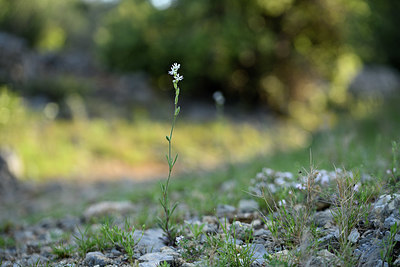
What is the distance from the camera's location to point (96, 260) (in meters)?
1.91

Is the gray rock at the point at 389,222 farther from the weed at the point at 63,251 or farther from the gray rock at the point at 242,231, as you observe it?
the weed at the point at 63,251

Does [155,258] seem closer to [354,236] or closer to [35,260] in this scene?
[35,260]

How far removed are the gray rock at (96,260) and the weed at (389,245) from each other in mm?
1347

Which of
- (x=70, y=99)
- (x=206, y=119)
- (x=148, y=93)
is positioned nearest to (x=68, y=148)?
(x=70, y=99)

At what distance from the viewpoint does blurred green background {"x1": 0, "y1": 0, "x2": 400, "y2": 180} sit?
8.60m

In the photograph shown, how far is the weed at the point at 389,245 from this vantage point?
5.32ft

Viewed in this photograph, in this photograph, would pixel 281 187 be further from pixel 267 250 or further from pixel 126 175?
pixel 126 175

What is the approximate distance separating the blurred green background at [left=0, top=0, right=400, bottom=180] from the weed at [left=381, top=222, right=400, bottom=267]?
6.00 m

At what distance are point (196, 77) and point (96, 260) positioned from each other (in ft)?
38.4

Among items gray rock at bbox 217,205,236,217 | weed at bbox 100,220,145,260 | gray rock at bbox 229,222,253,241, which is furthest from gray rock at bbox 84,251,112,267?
gray rock at bbox 217,205,236,217

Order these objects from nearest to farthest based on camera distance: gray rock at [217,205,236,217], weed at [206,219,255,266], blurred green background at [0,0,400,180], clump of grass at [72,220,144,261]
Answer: weed at [206,219,255,266] < clump of grass at [72,220,144,261] < gray rock at [217,205,236,217] < blurred green background at [0,0,400,180]

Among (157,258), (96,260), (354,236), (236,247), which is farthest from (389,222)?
(96,260)

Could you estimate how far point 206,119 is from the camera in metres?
12.0

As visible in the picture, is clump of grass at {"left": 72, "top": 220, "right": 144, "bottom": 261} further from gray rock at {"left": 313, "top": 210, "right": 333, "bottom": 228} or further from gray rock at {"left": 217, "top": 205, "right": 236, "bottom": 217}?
gray rock at {"left": 313, "top": 210, "right": 333, "bottom": 228}
